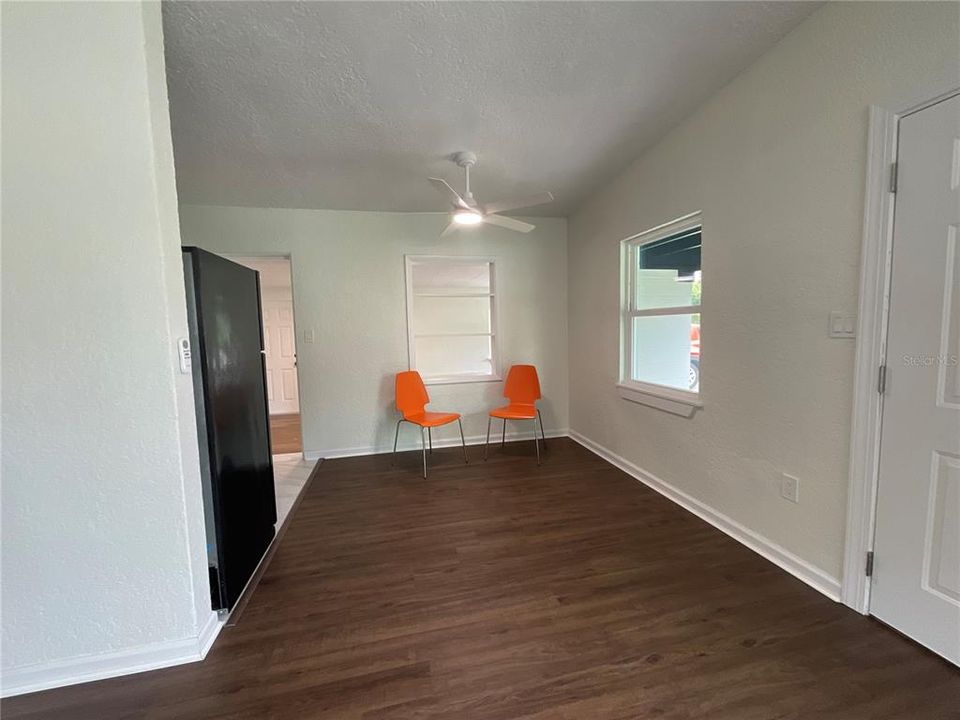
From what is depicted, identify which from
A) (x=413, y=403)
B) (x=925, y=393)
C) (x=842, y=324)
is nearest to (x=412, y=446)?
(x=413, y=403)

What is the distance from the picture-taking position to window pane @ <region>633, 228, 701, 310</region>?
8.14 ft

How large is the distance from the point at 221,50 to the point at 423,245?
2203 mm

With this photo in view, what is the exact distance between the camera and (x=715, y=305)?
216 cm

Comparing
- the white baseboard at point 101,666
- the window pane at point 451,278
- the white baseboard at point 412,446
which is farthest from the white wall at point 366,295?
the white baseboard at point 101,666

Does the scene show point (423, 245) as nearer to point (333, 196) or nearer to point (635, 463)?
point (333, 196)

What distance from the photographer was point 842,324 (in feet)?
4.99

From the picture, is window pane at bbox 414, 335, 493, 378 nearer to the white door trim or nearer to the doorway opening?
the doorway opening

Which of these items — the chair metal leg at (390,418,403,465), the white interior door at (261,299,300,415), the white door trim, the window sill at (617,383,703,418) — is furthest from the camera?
the white interior door at (261,299,300,415)

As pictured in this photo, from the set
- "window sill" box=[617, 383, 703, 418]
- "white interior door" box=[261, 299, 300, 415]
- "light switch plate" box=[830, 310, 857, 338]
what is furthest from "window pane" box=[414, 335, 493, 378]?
"light switch plate" box=[830, 310, 857, 338]

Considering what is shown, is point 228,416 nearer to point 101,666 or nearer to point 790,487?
point 101,666

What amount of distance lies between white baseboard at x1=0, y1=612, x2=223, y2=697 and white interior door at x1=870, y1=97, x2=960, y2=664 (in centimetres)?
265

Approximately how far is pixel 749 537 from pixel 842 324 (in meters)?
1.19

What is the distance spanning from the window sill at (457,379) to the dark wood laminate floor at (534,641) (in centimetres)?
179

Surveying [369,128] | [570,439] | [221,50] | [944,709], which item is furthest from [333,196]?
[944,709]
